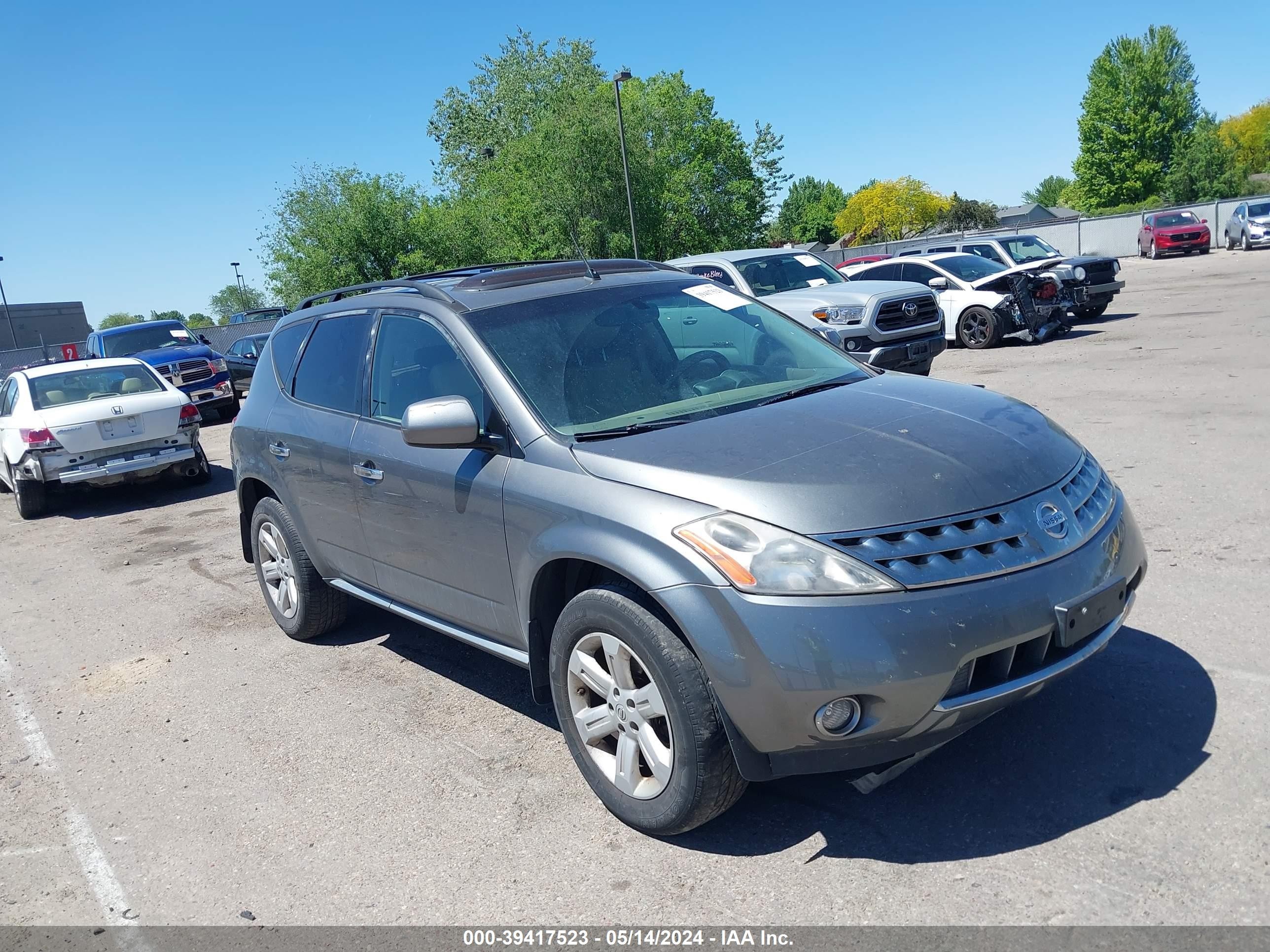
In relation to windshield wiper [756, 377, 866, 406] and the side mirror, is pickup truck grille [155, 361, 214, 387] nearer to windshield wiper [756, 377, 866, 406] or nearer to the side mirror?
the side mirror

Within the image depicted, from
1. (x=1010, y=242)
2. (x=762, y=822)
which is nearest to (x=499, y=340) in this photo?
(x=762, y=822)

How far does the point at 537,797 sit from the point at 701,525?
1.38m

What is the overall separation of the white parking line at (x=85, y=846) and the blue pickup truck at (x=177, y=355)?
569 inches

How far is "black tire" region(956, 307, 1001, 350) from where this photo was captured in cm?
1623

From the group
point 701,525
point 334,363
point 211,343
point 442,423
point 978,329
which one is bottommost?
point 978,329

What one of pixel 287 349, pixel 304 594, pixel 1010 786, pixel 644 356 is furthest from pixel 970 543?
pixel 287 349

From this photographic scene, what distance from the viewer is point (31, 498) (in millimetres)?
11430

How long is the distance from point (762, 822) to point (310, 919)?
149 centimetres

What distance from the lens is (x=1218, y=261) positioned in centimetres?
3309

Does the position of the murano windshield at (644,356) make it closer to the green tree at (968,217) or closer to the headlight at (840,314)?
the headlight at (840,314)

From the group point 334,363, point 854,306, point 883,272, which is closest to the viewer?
point 334,363

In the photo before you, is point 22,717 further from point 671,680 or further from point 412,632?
point 671,680

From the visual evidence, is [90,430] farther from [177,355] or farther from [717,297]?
[717,297]

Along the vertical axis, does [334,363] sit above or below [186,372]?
above
